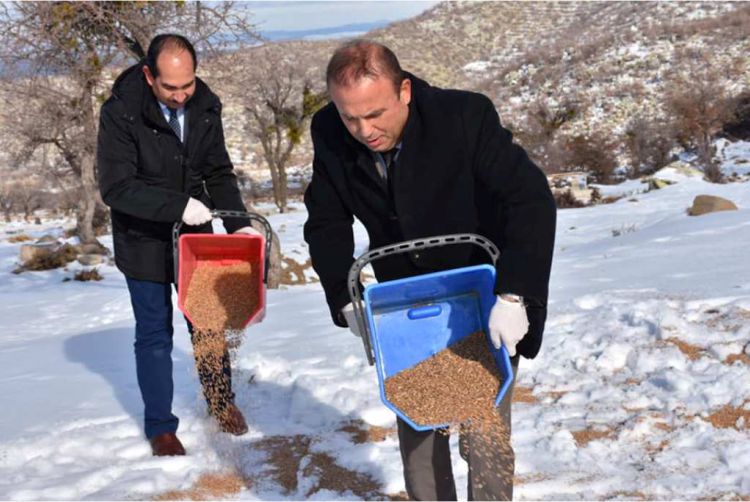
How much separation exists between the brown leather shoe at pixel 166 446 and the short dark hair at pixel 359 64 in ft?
6.68

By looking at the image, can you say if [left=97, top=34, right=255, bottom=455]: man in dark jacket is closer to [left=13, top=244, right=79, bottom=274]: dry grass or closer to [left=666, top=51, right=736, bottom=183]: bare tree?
[left=13, top=244, right=79, bottom=274]: dry grass

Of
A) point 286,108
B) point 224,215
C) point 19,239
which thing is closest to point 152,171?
point 224,215

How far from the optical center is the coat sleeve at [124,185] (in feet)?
10.3

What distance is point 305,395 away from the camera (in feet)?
13.5

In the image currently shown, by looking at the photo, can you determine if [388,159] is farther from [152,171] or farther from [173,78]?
[152,171]

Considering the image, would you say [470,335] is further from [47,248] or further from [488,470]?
[47,248]

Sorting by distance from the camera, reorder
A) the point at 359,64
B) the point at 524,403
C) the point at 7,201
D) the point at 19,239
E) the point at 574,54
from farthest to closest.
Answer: the point at 574,54 < the point at 7,201 < the point at 19,239 < the point at 524,403 < the point at 359,64

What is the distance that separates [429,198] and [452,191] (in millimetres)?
69

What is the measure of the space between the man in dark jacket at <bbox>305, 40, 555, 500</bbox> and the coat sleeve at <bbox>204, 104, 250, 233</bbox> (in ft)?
4.00

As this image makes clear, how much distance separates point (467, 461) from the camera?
2.29 m

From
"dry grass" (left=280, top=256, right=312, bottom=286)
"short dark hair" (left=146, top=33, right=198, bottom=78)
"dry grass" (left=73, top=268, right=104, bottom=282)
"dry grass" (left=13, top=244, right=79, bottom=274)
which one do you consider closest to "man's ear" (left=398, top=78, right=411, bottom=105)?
"short dark hair" (left=146, top=33, right=198, bottom=78)

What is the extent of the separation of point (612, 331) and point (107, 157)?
2.81 meters

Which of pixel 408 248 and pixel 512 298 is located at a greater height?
pixel 408 248

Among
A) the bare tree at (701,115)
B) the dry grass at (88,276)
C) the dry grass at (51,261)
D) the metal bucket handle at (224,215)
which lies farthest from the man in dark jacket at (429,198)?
the bare tree at (701,115)
